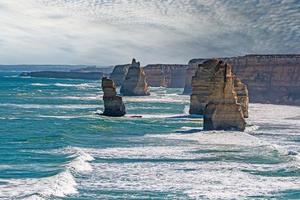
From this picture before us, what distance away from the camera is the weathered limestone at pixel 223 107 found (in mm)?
43875

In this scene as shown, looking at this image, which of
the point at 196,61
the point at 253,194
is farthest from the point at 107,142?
the point at 196,61

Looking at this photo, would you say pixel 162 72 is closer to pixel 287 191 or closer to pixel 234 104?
pixel 234 104

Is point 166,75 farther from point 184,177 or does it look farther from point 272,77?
point 184,177

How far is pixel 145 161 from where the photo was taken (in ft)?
99.5

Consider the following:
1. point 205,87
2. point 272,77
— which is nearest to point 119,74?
point 272,77

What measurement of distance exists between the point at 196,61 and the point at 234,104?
95572mm

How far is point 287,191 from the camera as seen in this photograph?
23688 mm

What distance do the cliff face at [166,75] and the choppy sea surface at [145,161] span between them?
12569cm

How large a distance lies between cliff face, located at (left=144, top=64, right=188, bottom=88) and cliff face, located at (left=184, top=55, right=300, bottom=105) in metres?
68.7

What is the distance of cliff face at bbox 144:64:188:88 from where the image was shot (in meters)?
177

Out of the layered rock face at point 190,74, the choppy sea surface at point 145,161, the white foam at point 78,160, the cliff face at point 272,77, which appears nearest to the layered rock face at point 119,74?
the layered rock face at point 190,74

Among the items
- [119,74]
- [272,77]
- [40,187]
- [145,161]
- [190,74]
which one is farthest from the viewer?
[119,74]

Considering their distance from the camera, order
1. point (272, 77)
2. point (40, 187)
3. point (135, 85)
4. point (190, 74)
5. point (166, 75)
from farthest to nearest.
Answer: point (166, 75), point (190, 74), point (135, 85), point (272, 77), point (40, 187)

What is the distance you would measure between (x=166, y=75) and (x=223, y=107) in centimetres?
14129
